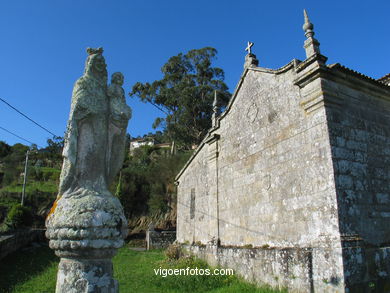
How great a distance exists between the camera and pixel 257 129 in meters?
9.00

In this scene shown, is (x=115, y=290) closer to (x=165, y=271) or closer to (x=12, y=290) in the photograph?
(x=12, y=290)

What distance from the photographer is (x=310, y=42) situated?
713 cm

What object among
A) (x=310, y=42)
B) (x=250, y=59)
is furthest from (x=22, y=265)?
(x=310, y=42)

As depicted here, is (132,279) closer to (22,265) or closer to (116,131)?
(22,265)

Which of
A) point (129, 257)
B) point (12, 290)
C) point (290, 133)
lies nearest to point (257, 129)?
point (290, 133)

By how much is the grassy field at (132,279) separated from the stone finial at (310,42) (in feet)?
18.2

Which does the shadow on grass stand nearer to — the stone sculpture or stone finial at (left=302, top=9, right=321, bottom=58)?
the stone sculpture

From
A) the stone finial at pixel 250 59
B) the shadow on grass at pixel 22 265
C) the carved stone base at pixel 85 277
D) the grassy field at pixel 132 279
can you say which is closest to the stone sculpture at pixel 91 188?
the carved stone base at pixel 85 277

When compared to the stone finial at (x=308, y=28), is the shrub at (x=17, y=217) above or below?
below

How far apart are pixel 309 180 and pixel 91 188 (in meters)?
5.03

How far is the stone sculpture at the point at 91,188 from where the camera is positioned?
301 centimetres

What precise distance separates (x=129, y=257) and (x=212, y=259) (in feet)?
19.4

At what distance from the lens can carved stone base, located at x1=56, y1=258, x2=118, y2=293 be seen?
9.78 feet

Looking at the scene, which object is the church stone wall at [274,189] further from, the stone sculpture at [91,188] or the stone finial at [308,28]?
the stone sculpture at [91,188]
